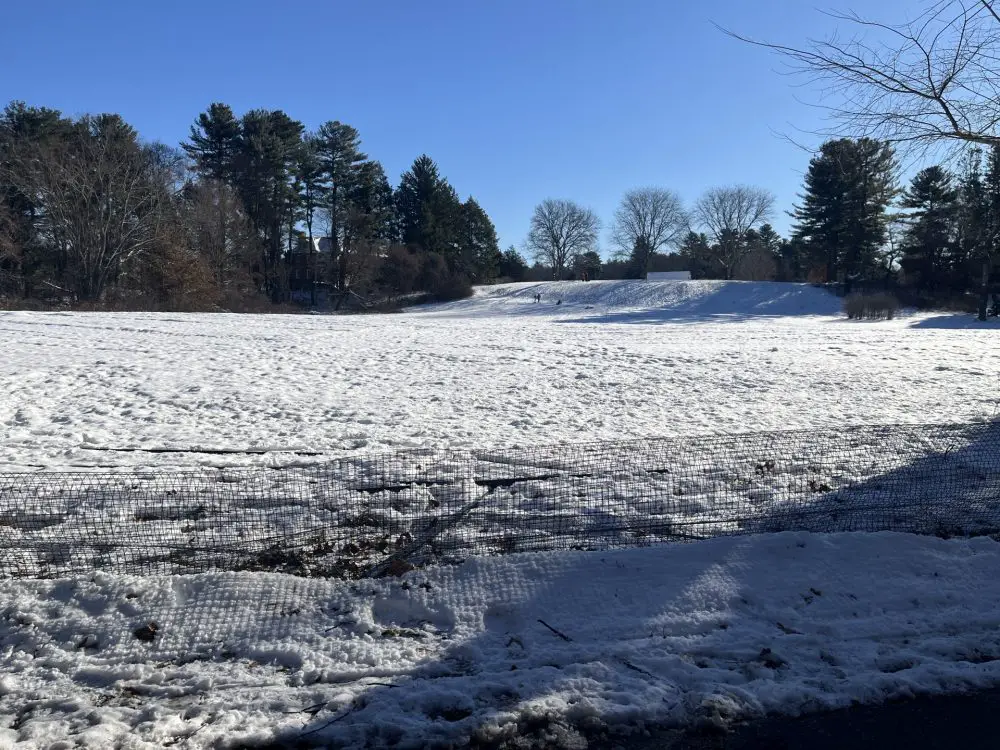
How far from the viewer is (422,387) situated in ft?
34.2

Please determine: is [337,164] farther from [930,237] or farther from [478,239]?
[930,237]

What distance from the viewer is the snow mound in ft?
127

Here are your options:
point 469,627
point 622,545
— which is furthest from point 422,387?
point 469,627

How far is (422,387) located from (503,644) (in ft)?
22.9

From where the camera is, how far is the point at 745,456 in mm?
6355

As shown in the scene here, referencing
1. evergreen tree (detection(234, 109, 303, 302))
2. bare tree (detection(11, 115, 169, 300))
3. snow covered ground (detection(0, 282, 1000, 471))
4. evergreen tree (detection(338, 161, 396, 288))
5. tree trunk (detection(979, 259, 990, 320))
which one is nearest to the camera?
snow covered ground (detection(0, 282, 1000, 471))

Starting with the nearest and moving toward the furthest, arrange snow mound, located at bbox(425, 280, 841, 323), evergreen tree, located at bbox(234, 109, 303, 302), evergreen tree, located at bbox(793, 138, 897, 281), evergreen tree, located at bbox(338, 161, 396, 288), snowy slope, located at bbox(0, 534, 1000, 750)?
snowy slope, located at bbox(0, 534, 1000, 750), snow mound, located at bbox(425, 280, 841, 323), evergreen tree, located at bbox(793, 138, 897, 281), evergreen tree, located at bbox(234, 109, 303, 302), evergreen tree, located at bbox(338, 161, 396, 288)

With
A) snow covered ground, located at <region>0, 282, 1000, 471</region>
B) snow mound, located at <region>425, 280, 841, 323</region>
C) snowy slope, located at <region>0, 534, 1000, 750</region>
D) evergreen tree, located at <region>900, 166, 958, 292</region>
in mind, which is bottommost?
snowy slope, located at <region>0, 534, 1000, 750</region>

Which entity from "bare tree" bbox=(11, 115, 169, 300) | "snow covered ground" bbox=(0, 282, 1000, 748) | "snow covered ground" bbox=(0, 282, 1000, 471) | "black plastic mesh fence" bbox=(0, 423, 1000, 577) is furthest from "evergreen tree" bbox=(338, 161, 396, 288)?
"black plastic mesh fence" bbox=(0, 423, 1000, 577)

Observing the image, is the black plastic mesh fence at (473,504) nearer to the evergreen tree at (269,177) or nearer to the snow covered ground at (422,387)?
the snow covered ground at (422,387)

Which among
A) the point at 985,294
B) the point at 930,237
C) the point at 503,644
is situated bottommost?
the point at 503,644

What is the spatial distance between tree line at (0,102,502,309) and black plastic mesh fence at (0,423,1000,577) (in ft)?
88.8

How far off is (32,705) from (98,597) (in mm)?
865

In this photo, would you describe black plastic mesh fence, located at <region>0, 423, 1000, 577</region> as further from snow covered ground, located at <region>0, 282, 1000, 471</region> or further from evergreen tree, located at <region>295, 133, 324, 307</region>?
evergreen tree, located at <region>295, 133, 324, 307</region>
